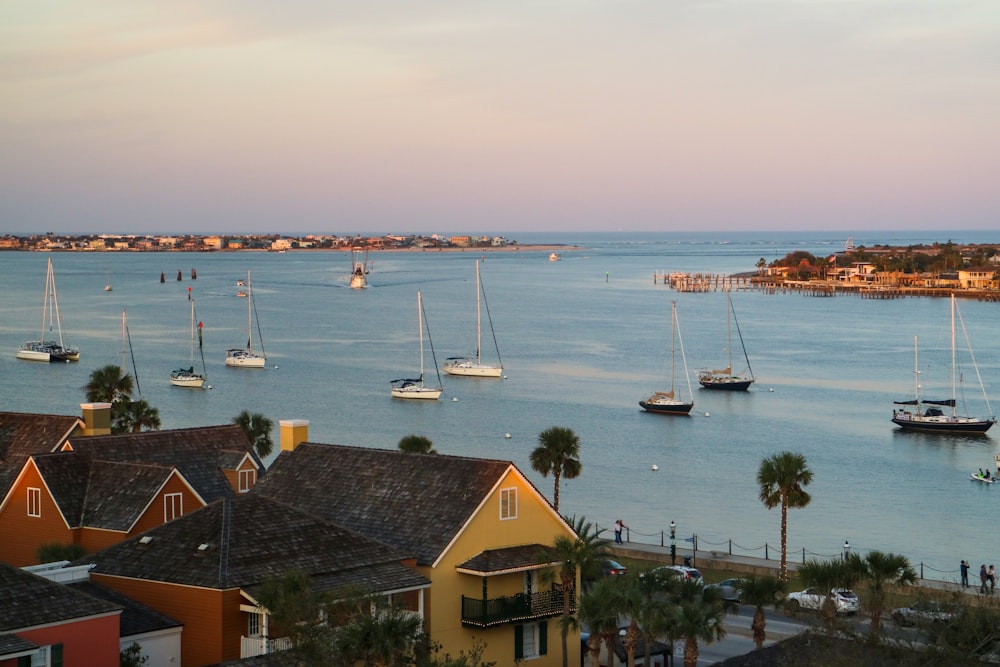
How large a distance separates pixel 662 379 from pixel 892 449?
33.7 metres

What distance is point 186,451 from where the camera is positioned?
3628 cm

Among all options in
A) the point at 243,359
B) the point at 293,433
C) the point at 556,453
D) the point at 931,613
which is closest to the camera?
the point at 931,613

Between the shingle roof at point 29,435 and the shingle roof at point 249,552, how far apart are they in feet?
39.0

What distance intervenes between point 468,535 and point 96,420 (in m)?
16.1

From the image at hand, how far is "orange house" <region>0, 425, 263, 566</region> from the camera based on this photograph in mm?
32062

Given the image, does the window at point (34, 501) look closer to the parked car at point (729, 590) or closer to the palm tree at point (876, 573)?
the parked car at point (729, 590)

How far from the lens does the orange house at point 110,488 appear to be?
32062 mm

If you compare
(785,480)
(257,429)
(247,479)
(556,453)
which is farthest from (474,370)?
(247,479)

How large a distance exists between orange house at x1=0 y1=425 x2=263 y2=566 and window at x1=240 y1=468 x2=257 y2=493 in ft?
0.09

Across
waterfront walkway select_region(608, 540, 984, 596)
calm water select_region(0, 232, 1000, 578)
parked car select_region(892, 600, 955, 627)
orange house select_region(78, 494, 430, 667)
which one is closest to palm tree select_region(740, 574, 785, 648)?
parked car select_region(892, 600, 955, 627)

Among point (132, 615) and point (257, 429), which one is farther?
point (257, 429)

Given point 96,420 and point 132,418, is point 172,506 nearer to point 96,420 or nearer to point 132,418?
point 96,420

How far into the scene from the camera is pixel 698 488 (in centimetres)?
6962

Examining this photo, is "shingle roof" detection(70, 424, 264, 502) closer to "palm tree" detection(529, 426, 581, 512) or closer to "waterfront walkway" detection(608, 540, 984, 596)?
"palm tree" detection(529, 426, 581, 512)
